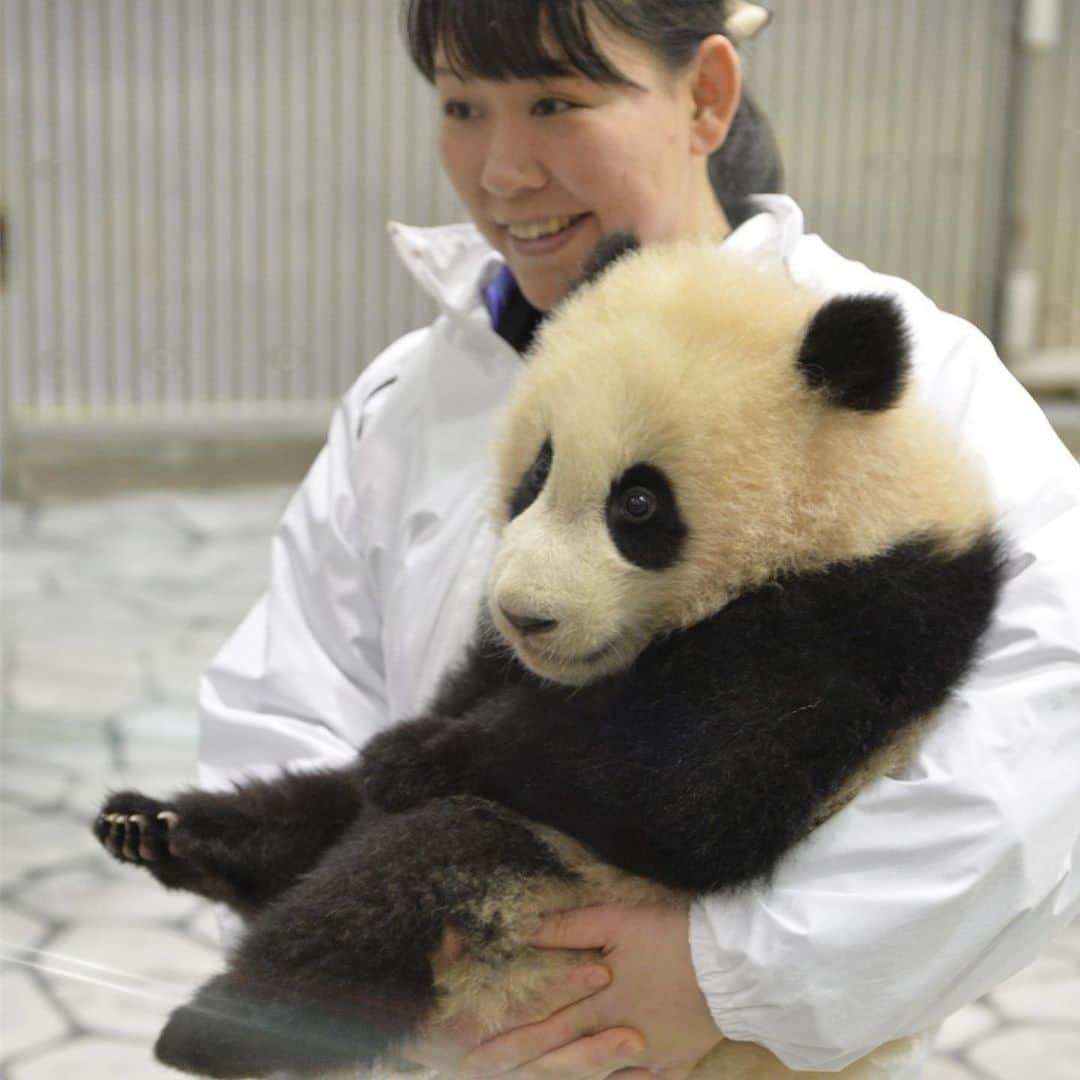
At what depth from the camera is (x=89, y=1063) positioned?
1.38 metres

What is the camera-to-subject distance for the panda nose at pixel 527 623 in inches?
47.8

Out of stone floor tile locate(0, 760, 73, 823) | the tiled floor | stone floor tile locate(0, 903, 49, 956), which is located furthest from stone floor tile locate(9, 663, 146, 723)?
stone floor tile locate(0, 903, 49, 956)

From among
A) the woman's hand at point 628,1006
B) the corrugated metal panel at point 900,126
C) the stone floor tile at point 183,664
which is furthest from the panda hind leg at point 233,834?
the stone floor tile at point 183,664

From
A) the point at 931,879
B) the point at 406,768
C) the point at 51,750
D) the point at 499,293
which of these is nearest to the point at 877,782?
the point at 931,879

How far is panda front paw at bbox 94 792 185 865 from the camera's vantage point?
4.67 feet

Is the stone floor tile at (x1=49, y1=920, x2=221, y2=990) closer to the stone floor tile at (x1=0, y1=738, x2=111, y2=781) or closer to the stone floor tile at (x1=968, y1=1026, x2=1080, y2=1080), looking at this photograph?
the stone floor tile at (x1=968, y1=1026, x2=1080, y2=1080)

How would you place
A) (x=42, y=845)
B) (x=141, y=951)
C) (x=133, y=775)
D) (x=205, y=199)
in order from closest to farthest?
(x=141, y=951) → (x=42, y=845) → (x=133, y=775) → (x=205, y=199)

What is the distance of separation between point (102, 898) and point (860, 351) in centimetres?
197

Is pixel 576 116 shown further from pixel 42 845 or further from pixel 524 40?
pixel 42 845

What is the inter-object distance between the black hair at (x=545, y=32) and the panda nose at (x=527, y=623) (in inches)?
25.7

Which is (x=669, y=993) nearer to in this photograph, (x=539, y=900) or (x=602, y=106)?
(x=539, y=900)

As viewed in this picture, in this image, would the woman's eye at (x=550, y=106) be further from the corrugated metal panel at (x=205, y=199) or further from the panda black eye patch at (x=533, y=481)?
the corrugated metal panel at (x=205, y=199)

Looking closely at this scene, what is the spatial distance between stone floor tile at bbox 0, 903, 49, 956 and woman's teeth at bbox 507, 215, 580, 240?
0.94 metres

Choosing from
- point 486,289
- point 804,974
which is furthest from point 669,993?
point 486,289
